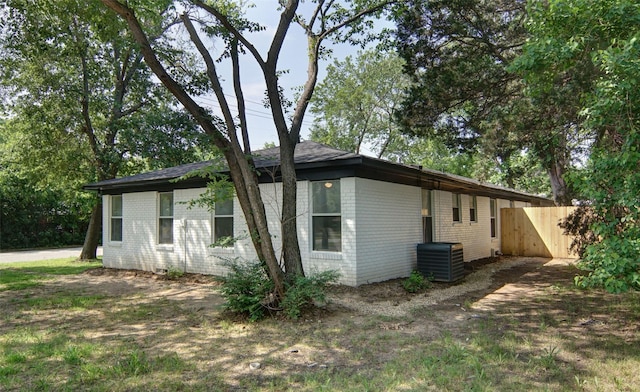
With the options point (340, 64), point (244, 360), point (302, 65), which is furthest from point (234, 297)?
point (340, 64)

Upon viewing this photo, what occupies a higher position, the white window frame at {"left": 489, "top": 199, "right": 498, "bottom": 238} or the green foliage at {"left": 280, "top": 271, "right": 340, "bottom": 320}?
the white window frame at {"left": 489, "top": 199, "right": 498, "bottom": 238}

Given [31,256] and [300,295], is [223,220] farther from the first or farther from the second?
[31,256]

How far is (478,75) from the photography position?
9094 mm

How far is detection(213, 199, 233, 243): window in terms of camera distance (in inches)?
398

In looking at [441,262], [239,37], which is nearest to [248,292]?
[239,37]

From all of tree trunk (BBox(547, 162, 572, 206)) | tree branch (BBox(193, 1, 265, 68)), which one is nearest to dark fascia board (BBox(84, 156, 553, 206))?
Answer: tree branch (BBox(193, 1, 265, 68))

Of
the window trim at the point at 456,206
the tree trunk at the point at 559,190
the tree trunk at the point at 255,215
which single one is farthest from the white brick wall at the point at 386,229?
the tree trunk at the point at 559,190

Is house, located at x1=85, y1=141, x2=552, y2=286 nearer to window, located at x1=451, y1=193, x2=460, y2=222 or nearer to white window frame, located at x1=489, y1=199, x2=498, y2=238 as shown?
window, located at x1=451, y1=193, x2=460, y2=222

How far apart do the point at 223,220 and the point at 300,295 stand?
194 inches

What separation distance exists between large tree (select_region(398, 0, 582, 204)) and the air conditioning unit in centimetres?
299

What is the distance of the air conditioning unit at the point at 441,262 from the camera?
8859mm

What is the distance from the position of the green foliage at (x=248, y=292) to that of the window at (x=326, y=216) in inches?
99.3

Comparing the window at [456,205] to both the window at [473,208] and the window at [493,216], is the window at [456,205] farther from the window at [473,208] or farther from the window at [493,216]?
the window at [493,216]

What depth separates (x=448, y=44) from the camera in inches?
376
